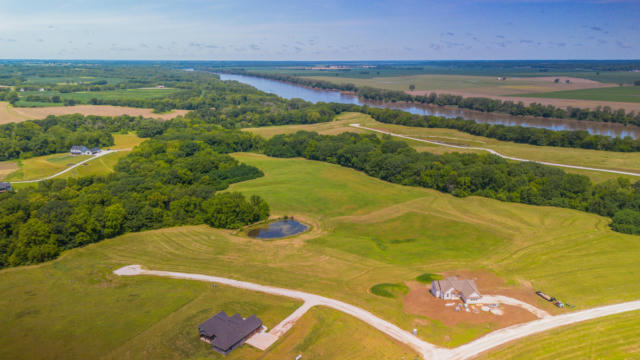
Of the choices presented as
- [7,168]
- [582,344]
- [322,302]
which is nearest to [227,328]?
[322,302]

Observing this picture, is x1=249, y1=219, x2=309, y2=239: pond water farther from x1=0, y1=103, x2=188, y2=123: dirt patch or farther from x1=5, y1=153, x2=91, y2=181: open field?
x1=0, y1=103, x2=188, y2=123: dirt patch

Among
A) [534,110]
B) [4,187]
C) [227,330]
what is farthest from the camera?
[534,110]

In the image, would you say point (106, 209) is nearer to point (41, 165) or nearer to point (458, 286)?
point (458, 286)

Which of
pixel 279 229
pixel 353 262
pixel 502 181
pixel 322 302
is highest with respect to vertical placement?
pixel 502 181

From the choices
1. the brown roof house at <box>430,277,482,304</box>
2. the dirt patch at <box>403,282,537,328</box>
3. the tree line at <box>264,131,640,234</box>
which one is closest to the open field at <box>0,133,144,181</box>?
the tree line at <box>264,131,640,234</box>

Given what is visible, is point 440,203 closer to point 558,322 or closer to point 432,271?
point 432,271

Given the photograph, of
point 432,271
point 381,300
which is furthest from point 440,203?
point 381,300
